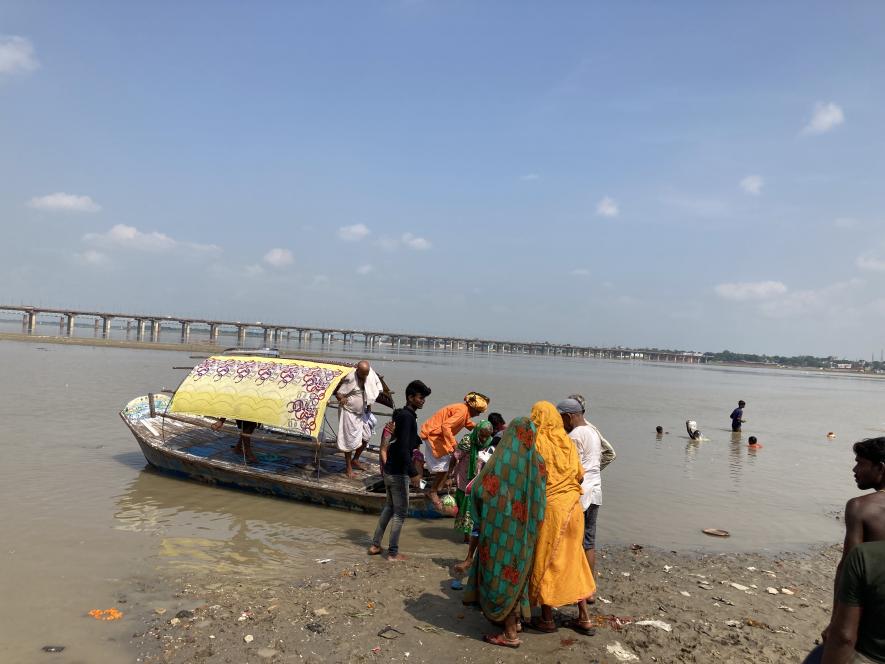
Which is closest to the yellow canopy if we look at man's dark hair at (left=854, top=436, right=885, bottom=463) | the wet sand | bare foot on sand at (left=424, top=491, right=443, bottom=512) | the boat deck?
the boat deck

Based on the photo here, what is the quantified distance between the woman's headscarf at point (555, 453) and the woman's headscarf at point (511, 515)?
150mm

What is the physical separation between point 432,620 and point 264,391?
5.23 m

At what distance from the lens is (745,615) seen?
5.91m

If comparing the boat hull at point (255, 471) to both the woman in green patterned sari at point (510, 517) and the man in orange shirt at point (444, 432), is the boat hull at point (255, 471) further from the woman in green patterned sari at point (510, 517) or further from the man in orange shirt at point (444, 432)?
the woman in green patterned sari at point (510, 517)

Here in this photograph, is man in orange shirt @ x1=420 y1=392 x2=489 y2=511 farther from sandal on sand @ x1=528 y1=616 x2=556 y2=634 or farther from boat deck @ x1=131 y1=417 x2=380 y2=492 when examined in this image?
sandal on sand @ x1=528 y1=616 x2=556 y2=634

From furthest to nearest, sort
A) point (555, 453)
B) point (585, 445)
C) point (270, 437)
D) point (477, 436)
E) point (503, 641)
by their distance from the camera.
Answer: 1. point (270, 437)
2. point (477, 436)
3. point (585, 445)
4. point (503, 641)
5. point (555, 453)

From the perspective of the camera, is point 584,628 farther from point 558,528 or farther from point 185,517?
point 185,517

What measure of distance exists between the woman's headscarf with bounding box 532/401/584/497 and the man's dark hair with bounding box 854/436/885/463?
205cm

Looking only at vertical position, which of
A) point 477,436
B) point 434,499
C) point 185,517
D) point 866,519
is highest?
point 866,519

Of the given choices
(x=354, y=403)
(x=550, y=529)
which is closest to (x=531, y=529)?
(x=550, y=529)

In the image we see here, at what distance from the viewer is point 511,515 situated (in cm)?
458

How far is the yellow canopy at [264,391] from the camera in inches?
360

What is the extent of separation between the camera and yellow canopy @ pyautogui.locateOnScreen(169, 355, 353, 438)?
9141mm

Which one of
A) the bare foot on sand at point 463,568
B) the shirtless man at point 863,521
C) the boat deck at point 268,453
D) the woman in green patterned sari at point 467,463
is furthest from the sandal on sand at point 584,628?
the boat deck at point 268,453
